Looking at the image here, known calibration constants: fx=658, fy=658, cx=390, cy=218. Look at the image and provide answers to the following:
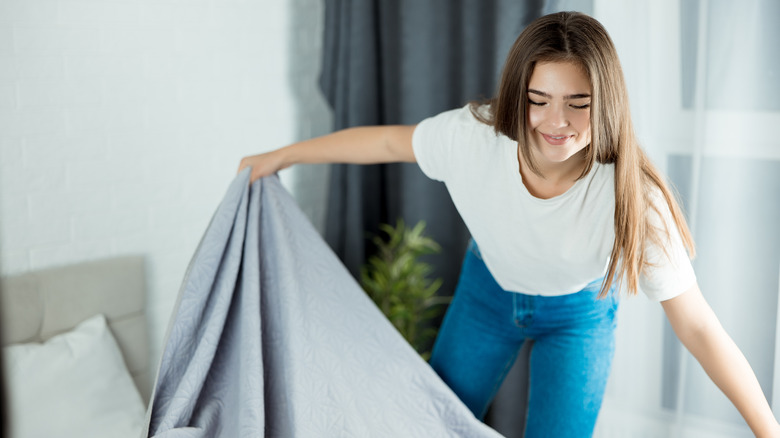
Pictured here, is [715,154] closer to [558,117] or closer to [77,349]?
[558,117]

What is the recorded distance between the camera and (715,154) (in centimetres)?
173

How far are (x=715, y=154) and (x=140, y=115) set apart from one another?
1575mm

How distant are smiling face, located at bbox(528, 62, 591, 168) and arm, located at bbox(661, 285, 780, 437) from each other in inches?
14.3

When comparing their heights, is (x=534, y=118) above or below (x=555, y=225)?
above

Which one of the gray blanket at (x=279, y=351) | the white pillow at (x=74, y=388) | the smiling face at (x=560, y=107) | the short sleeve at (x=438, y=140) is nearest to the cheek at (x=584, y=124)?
the smiling face at (x=560, y=107)

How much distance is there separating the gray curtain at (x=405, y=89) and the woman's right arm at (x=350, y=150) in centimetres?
77

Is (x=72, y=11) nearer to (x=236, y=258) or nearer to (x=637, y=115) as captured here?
(x=236, y=258)

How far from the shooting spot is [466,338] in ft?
5.39

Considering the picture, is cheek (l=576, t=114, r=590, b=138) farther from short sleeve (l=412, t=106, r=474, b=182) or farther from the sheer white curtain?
the sheer white curtain

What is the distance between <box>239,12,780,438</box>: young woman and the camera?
46.3 inches

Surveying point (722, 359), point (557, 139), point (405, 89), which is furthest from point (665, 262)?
point (405, 89)

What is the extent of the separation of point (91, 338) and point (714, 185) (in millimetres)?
1683

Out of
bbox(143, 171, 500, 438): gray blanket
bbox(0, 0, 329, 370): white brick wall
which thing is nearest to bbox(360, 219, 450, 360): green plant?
bbox(0, 0, 329, 370): white brick wall

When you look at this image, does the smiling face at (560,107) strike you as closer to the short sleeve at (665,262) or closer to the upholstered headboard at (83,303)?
the short sleeve at (665,262)
